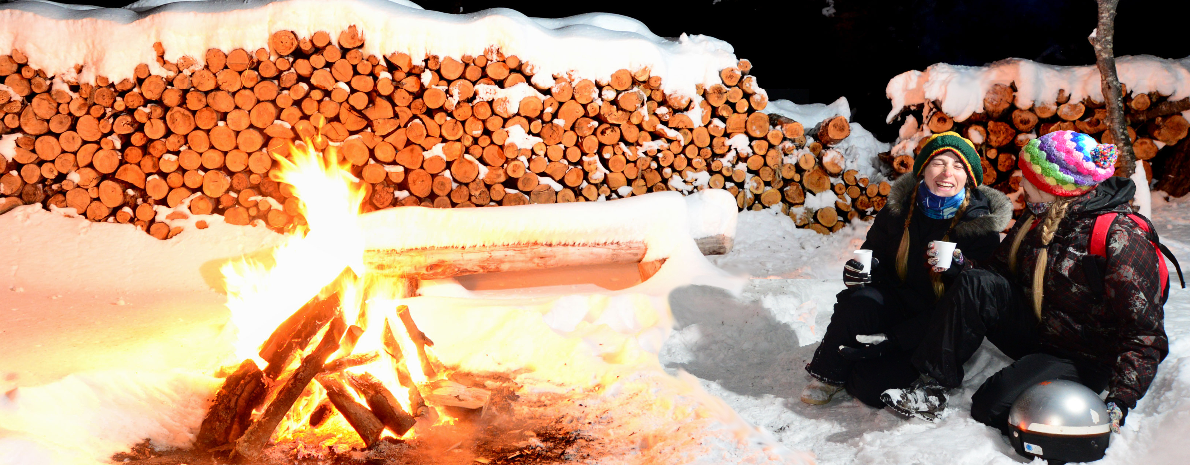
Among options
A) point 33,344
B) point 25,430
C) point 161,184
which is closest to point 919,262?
point 25,430

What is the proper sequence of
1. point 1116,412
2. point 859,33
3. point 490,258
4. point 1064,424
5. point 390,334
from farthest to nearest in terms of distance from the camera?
point 859,33
point 490,258
point 390,334
point 1116,412
point 1064,424

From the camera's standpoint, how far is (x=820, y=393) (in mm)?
3523

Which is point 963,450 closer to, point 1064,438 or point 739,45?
point 1064,438

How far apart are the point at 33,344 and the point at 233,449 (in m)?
1.66

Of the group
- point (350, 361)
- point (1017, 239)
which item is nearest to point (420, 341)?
point (350, 361)

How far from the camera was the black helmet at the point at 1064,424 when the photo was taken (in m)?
2.62

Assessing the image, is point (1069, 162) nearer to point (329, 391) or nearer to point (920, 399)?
point (920, 399)

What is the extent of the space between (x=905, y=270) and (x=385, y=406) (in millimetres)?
2374

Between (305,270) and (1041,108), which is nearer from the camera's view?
(305,270)

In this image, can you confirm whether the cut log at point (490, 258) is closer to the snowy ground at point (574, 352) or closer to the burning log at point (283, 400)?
the snowy ground at point (574, 352)

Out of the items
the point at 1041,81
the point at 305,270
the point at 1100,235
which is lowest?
the point at 305,270

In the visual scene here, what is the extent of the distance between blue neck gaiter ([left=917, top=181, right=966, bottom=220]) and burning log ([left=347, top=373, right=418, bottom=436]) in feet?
7.91

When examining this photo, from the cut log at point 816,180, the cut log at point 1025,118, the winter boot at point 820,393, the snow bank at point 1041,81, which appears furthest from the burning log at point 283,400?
the cut log at point 1025,118

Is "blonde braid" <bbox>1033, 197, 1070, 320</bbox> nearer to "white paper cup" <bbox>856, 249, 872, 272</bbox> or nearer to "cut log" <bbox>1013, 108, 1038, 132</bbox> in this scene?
"white paper cup" <bbox>856, 249, 872, 272</bbox>
